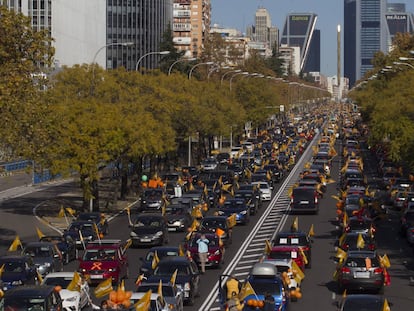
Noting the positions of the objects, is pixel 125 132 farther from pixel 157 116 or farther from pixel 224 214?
pixel 157 116

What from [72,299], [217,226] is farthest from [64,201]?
[72,299]

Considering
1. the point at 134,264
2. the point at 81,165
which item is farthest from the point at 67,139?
the point at 134,264

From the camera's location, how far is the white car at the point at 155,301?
22.7 m

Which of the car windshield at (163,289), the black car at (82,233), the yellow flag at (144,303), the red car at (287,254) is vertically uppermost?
the yellow flag at (144,303)

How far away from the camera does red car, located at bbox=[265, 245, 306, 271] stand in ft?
108

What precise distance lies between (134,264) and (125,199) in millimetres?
28457

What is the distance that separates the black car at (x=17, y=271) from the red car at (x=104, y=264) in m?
1.80

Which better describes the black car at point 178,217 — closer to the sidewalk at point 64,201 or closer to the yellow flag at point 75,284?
the sidewalk at point 64,201

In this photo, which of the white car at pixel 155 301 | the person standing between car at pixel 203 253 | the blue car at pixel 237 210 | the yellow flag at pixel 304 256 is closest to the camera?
the white car at pixel 155 301

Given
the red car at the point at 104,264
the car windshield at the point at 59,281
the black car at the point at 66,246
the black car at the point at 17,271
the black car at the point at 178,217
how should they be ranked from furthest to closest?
the black car at the point at 178,217 → the black car at the point at 66,246 → the red car at the point at 104,264 → the black car at the point at 17,271 → the car windshield at the point at 59,281

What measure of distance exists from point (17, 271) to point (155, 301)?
850 centimetres

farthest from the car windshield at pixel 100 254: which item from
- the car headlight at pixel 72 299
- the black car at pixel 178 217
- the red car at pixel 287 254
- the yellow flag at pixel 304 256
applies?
the black car at pixel 178 217

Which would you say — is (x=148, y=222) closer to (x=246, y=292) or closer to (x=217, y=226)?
(x=217, y=226)

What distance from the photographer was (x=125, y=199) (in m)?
65.4
